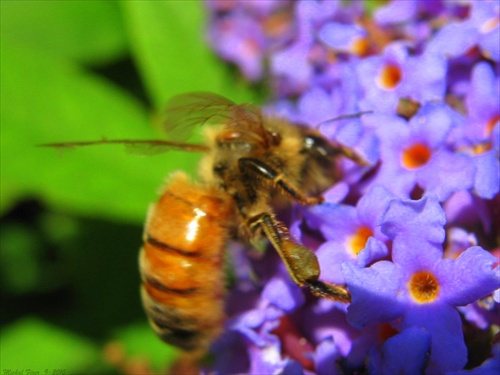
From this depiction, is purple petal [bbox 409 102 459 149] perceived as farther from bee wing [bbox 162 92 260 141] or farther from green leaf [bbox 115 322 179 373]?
green leaf [bbox 115 322 179 373]

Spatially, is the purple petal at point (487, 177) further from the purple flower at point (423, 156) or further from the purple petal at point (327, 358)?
the purple petal at point (327, 358)

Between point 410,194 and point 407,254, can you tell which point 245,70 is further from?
point 407,254

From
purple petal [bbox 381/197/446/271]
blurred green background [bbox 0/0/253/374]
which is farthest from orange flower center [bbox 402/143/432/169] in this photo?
blurred green background [bbox 0/0/253/374]

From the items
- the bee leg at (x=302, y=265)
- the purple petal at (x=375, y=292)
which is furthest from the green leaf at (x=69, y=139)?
the purple petal at (x=375, y=292)

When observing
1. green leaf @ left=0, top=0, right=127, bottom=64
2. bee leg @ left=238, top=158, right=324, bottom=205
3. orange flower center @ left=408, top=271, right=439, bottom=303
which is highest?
green leaf @ left=0, top=0, right=127, bottom=64

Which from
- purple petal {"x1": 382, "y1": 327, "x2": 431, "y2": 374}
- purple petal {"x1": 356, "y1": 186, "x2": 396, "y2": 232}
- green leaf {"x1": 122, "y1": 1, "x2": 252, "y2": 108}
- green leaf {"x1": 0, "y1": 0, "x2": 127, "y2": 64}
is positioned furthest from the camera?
green leaf {"x1": 0, "y1": 0, "x2": 127, "y2": 64}

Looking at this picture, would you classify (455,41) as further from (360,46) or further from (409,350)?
(409,350)

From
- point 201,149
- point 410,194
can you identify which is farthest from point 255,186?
point 410,194

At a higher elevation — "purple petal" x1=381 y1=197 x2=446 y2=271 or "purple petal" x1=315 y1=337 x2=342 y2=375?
"purple petal" x1=381 y1=197 x2=446 y2=271
